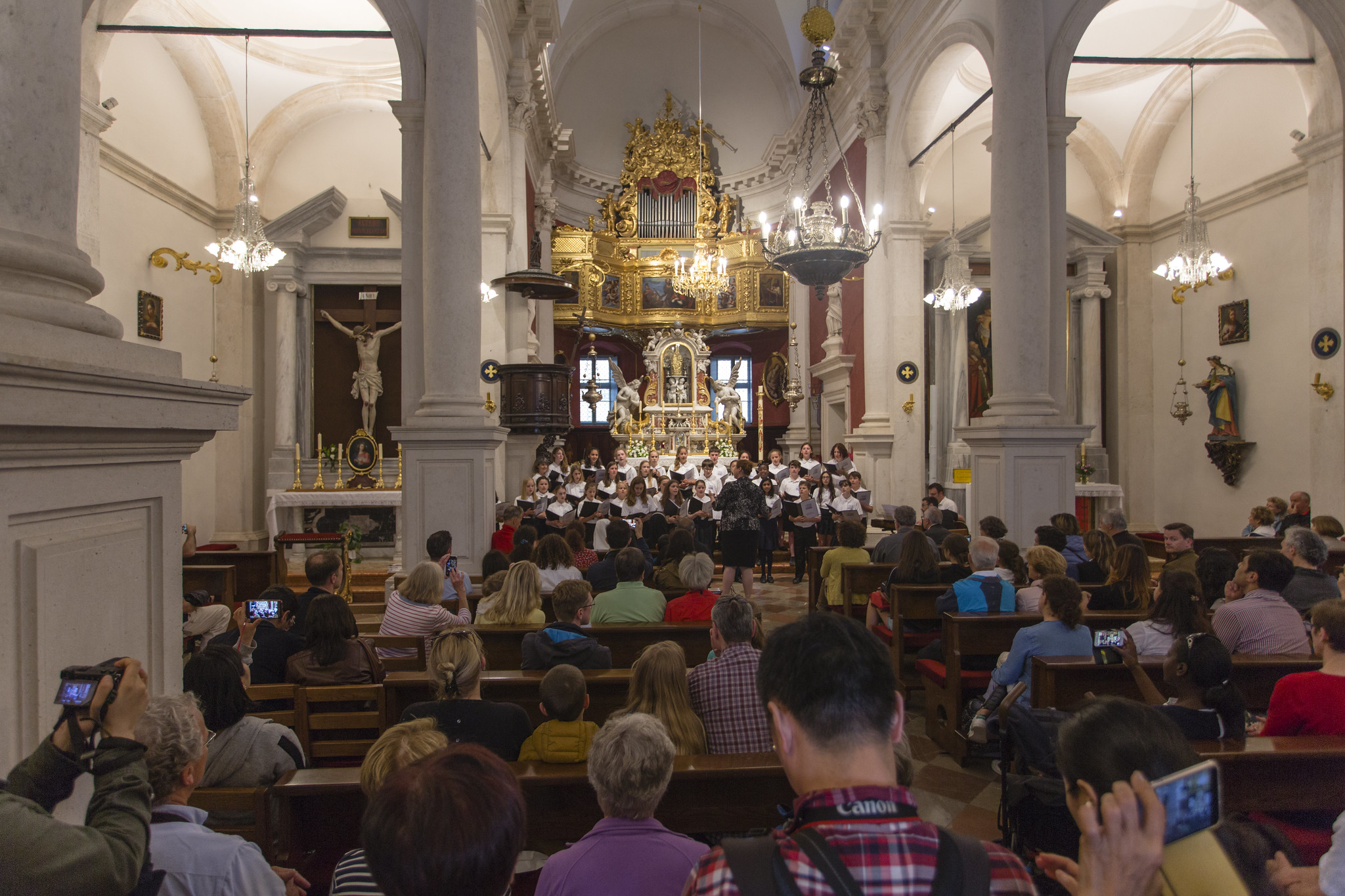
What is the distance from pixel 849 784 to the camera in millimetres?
1159

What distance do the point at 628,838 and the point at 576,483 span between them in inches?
363

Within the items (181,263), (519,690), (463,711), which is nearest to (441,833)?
(463,711)

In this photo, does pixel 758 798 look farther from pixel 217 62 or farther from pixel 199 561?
pixel 217 62

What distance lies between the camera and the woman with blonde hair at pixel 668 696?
2.71m

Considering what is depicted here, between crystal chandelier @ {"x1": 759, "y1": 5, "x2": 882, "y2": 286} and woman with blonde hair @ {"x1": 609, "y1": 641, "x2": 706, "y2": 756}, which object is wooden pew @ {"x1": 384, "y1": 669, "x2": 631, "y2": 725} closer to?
woman with blonde hair @ {"x1": 609, "y1": 641, "x2": 706, "y2": 756}

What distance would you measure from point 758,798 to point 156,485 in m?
2.01

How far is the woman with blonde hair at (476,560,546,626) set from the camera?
4.06 metres

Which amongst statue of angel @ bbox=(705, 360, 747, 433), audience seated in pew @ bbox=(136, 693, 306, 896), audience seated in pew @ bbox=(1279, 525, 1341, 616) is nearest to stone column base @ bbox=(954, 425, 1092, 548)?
audience seated in pew @ bbox=(1279, 525, 1341, 616)

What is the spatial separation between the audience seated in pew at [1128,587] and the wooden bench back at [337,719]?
3608mm

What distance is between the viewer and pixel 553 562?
5.02 m

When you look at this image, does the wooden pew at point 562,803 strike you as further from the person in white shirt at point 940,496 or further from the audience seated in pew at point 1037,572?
the person in white shirt at point 940,496

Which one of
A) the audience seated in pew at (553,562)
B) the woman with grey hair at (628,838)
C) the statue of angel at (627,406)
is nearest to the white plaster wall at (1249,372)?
the audience seated in pew at (553,562)

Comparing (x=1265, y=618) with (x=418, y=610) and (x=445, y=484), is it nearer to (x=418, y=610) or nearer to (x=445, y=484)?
(x=418, y=610)

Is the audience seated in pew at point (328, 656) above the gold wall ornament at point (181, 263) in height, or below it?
below
